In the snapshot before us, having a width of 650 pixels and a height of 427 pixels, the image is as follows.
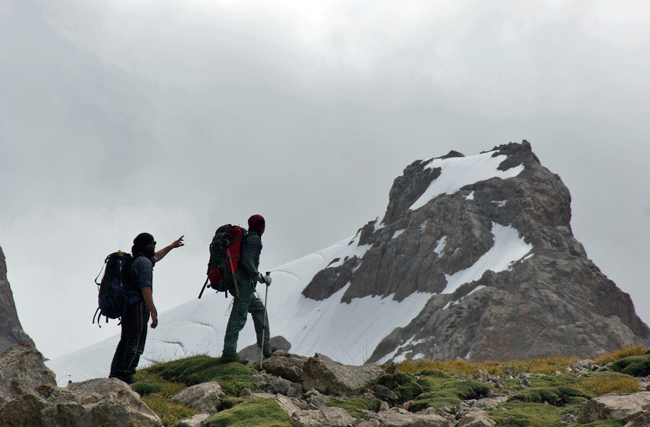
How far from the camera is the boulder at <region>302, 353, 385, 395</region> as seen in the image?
34.1 ft

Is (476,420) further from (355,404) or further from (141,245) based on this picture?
(141,245)

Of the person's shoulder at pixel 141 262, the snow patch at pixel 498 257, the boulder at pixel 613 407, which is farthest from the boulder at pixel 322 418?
the snow patch at pixel 498 257

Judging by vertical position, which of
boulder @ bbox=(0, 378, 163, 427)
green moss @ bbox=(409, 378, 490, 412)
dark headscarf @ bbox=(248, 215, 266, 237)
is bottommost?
boulder @ bbox=(0, 378, 163, 427)

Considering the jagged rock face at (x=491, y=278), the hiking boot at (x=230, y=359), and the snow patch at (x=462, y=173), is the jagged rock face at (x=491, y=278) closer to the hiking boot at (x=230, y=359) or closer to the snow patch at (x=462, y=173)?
the snow patch at (x=462, y=173)

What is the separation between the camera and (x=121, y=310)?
10.2 metres

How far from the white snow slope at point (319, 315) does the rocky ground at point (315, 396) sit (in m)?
85.8

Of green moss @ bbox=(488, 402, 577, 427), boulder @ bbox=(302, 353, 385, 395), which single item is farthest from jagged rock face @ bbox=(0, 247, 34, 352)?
green moss @ bbox=(488, 402, 577, 427)

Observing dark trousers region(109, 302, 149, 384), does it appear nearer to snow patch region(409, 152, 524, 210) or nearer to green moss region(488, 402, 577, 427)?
green moss region(488, 402, 577, 427)

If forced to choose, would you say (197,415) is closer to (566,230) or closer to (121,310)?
(121,310)

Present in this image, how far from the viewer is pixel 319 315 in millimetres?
135750

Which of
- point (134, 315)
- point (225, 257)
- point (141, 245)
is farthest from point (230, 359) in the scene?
point (141, 245)

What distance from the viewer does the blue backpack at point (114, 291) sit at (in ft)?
32.9

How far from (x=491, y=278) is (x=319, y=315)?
51.5 metres

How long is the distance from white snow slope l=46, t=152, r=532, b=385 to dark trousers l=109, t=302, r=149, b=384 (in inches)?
3447
